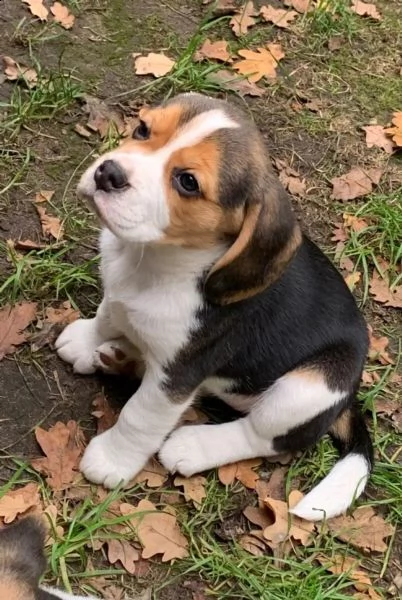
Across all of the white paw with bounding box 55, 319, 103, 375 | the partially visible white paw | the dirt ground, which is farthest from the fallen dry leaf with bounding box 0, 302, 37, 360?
the partially visible white paw

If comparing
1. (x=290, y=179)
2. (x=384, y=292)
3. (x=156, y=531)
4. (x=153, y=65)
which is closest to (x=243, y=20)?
(x=153, y=65)

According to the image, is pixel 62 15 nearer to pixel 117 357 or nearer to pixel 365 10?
pixel 365 10

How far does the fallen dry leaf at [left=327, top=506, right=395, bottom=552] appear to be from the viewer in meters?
4.80

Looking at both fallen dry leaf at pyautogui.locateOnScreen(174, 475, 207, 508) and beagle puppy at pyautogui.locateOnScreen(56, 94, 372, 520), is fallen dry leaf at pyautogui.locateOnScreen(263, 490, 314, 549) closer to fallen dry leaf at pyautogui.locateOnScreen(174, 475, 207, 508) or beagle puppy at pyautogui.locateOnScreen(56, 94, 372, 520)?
beagle puppy at pyautogui.locateOnScreen(56, 94, 372, 520)

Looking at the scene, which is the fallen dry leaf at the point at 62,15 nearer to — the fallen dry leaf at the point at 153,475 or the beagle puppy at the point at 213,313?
the beagle puppy at the point at 213,313

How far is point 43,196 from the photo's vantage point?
219 inches

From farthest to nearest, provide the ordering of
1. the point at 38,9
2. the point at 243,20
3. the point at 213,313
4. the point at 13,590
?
the point at 243,20 < the point at 38,9 < the point at 213,313 < the point at 13,590

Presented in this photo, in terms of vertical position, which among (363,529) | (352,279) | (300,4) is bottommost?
(363,529)

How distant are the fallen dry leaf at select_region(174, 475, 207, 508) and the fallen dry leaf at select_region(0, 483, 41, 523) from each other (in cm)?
70

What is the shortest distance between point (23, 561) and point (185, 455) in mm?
1690

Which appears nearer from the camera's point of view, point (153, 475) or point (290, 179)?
point (153, 475)

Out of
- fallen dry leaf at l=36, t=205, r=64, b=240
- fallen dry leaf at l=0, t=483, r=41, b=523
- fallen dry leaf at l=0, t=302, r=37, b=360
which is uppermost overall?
fallen dry leaf at l=36, t=205, r=64, b=240

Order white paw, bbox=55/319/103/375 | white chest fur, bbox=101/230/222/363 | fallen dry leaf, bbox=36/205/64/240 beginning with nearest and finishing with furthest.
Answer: white chest fur, bbox=101/230/222/363, white paw, bbox=55/319/103/375, fallen dry leaf, bbox=36/205/64/240

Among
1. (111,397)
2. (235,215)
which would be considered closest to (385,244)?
(111,397)
